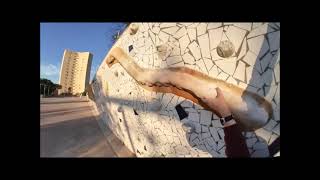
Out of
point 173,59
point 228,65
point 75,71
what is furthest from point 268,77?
point 75,71

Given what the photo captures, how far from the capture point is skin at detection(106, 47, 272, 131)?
3.06 metres

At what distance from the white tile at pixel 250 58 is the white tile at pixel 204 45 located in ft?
0.92

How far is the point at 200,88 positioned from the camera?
317 centimetres

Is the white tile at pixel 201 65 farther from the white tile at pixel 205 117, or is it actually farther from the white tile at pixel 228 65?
the white tile at pixel 205 117

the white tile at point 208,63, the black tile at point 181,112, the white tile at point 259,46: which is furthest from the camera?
the black tile at point 181,112

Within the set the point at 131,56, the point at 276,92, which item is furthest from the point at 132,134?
the point at 276,92

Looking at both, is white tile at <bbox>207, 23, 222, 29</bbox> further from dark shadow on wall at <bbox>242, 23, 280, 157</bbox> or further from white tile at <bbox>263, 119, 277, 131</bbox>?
white tile at <bbox>263, 119, 277, 131</bbox>

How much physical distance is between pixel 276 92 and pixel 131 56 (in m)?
1.18

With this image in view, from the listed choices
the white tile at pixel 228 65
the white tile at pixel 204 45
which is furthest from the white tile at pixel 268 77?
the white tile at pixel 204 45

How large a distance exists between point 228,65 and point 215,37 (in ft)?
0.77

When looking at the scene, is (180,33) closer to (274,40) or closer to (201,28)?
(201,28)

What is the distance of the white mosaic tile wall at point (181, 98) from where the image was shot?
3.03 m
